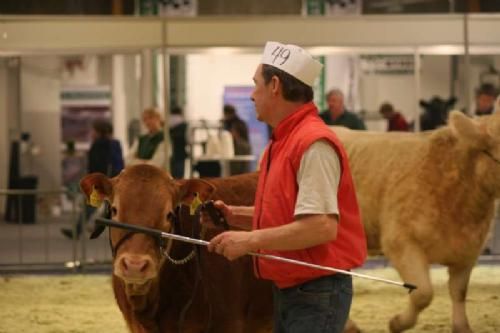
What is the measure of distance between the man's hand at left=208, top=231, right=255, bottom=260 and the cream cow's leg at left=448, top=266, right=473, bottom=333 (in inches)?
180

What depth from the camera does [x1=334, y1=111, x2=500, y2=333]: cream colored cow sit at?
8.29 m

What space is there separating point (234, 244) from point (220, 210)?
1.01 m

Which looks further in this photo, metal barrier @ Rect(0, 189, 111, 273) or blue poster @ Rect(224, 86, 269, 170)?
blue poster @ Rect(224, 86, 269, 170)

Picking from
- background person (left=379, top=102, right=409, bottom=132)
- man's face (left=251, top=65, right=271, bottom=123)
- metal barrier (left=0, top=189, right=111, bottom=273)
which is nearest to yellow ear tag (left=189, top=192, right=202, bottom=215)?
man's face (left=251, top=65, right=271, bottom=123)

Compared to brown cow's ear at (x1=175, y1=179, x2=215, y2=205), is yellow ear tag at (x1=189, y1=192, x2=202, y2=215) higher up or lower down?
lower down

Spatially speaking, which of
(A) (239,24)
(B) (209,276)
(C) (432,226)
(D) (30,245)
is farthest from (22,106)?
(B) (209,276)

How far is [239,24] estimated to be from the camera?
45.3ft

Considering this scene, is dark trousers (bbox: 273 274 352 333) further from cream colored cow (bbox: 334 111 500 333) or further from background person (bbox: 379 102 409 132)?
background person (bbox: 379 102 409 132)

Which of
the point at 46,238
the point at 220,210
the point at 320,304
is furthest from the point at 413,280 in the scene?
the point at 46,238

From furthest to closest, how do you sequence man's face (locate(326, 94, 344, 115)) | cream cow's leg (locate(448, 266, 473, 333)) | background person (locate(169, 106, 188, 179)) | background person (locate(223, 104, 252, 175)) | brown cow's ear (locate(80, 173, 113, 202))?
1. background person (locate(223, 104, 252, 175))
2. background person (locate(169, 106, 188, 179))
3. man's face (locate(326, 94, 344, 115))
4. cream cow's leg (locate(448, 266, 473, 333))
5. brown cow's ear (locate(80, 173, 113, 202))

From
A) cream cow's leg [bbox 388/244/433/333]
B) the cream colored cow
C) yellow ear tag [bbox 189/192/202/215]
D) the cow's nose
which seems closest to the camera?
→ the cow's nose

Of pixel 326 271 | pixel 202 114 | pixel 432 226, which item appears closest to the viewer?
pixel 326 271

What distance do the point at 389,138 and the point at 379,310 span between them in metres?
1.56

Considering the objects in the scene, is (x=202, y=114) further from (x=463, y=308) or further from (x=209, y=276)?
(x=209, y=276)
